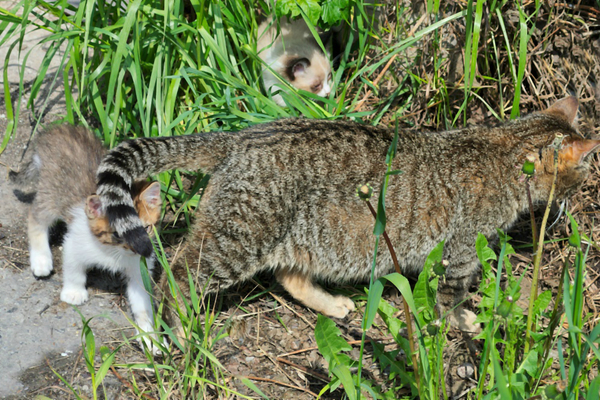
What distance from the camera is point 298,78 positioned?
16.2 feet

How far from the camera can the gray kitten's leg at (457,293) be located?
3326 mm

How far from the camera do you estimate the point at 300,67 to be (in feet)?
16.2

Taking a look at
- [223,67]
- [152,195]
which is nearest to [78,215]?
[152,195]

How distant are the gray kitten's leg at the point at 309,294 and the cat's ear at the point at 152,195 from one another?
0.88 meters

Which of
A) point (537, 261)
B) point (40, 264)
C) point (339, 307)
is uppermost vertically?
point (537, 261)

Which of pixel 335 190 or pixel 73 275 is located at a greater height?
pixel 335 190

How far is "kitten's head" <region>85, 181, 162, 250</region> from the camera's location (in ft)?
11.2

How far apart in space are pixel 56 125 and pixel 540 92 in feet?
11.1

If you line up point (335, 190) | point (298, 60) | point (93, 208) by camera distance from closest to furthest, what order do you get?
1. point (335, 190)
2. point (93, 208)
3. point (298, 60)

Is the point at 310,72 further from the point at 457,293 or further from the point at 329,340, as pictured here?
the point at 329,340

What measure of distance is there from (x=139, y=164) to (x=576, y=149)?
7.75ft

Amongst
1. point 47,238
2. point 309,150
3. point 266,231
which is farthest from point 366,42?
point 47,238

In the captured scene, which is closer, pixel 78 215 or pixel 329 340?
pixel 329 340

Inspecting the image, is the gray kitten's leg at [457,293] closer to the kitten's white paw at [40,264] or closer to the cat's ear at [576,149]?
the cat's ear at [576,149]
